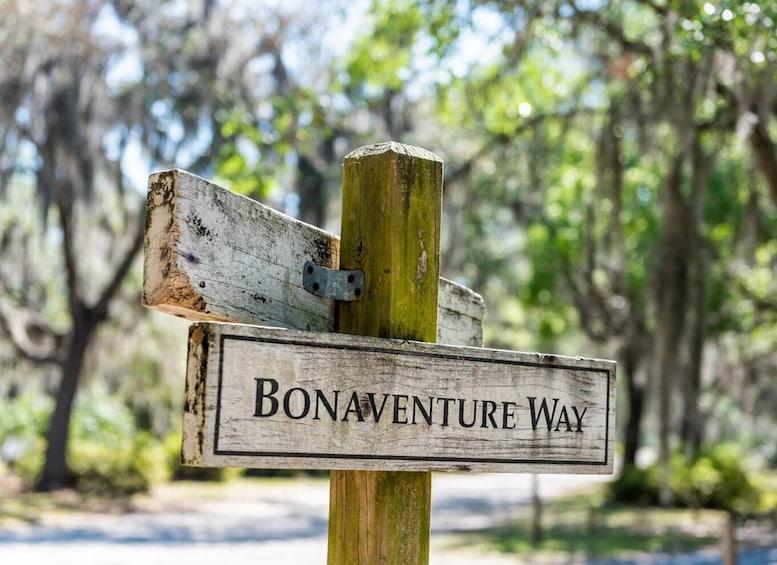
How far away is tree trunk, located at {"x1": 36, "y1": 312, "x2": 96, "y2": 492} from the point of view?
16078 millimetres

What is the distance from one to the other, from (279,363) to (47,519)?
13.2 metres

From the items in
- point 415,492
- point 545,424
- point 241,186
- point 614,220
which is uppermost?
point 614,220

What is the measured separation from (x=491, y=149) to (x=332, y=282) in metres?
7.81

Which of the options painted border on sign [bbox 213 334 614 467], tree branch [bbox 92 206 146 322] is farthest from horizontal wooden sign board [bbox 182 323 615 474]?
tree branch [bbox 92 206 146 322]

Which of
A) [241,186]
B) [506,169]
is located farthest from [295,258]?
[506,169]

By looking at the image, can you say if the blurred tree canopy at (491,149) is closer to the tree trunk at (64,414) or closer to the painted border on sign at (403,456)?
the tree trunk at (64,414)

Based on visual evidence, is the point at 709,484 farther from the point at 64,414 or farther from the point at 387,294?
the point at 387,294

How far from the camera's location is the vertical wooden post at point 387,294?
166 centimetres

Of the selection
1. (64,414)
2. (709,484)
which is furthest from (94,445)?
(709,484)

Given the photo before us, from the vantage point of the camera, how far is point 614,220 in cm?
877

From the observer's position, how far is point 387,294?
5.41 ft

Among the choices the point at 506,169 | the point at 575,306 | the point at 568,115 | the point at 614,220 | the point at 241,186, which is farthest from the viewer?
the point at 575,306

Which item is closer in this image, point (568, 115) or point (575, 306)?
point (568, 115)

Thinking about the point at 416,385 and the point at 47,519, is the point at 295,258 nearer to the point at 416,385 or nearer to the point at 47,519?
the point at 416,385
